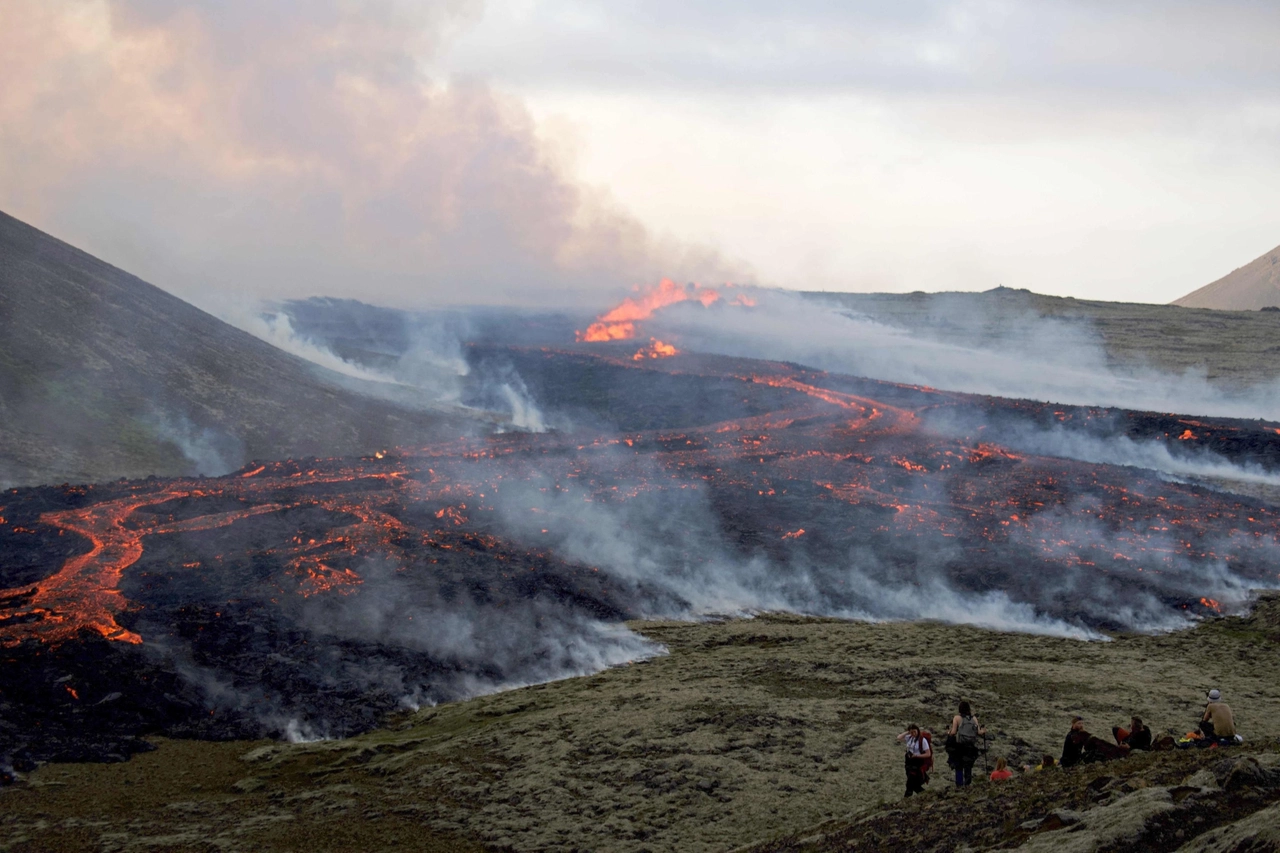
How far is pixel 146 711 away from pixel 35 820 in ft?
15.0

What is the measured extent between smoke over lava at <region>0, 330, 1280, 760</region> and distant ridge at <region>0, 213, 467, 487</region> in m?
5.72

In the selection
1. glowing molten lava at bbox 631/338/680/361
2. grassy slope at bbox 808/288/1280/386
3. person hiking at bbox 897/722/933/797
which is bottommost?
person hiking at bbox 897/722/933/797

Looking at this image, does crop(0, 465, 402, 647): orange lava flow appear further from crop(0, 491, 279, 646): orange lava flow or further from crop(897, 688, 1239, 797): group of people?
crop(897, 688, 1239, 797): group of people

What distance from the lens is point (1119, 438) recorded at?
4950 cm

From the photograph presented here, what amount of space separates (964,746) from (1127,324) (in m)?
117

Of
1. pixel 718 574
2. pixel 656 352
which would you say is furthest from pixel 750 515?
pixel 656 352

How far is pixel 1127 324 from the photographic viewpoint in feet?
375

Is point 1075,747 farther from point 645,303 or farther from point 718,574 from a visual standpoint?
point 645,303

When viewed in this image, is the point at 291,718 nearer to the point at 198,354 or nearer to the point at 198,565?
the point at 198,565

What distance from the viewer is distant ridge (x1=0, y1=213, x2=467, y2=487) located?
1612 inches

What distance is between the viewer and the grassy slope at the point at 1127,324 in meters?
90.1

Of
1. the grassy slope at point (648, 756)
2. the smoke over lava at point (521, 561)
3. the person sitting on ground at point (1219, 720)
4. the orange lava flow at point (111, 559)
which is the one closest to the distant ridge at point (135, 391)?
the smoke over lava at point (521, 561)

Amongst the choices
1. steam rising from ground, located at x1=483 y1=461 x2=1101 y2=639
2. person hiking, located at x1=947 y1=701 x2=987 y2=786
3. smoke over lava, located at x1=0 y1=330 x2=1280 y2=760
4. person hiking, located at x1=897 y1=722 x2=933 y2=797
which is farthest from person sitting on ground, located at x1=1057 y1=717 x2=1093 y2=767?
steam rising from ground, located at x1=483 y1=461 x2=1101 y2=639

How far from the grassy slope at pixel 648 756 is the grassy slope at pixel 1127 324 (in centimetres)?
7320
